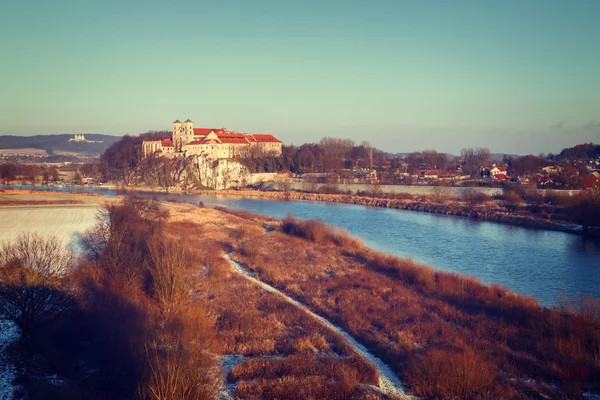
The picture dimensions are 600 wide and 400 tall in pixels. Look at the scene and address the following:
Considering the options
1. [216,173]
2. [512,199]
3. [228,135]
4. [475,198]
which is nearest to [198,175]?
[216,173]

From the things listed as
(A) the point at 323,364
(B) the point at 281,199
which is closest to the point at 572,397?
(A) the point at 323,364

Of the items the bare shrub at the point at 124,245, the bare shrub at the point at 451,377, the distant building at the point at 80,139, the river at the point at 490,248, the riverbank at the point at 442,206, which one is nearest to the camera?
the bare shrub at the point at 451,377

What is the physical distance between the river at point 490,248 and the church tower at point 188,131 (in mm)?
29562

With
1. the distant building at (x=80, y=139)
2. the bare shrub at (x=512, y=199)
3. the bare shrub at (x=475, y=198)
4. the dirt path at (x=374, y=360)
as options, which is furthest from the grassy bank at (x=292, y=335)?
the distant building at (x=80, y=139)

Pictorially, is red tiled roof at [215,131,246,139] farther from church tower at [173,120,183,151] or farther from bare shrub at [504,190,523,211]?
bare shrub at [504,190,523,211]

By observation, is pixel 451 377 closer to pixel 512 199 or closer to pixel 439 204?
pixel 439 204

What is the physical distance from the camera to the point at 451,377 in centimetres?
639

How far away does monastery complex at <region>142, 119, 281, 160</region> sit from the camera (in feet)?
170

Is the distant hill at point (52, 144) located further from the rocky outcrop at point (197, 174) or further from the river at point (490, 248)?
the river at point (490, 248)

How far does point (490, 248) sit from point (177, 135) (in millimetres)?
45883

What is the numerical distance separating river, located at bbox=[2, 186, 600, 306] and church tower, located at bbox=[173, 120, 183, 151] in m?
30.3

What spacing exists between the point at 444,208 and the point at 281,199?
1575 cm

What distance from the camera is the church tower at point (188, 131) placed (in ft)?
181

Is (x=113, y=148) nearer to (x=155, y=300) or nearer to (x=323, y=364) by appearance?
(x=155, y=300)
